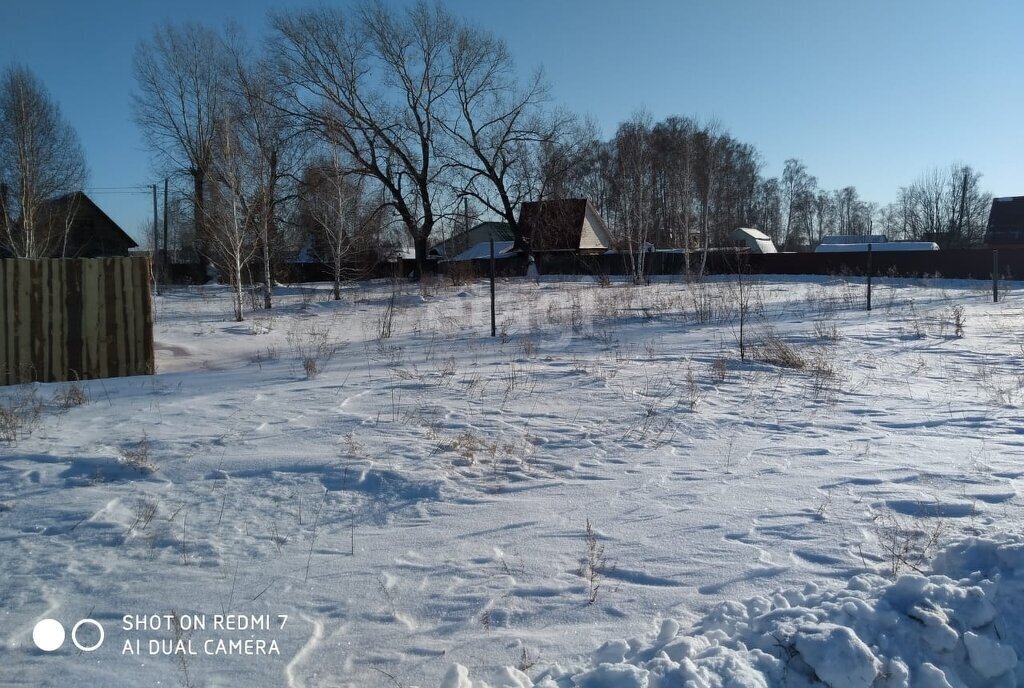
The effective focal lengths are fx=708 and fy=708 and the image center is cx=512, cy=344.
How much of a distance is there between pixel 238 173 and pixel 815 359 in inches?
654

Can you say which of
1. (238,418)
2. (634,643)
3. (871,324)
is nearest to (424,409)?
(238,418)

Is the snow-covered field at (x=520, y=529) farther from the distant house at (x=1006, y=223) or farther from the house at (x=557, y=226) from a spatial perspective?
the distant house at (x=1006, y=223)

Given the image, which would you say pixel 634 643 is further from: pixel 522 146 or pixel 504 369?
pixel 522 146

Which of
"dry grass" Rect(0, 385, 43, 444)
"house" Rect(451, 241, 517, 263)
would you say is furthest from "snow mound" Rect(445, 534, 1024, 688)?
"house" Rect(451, 241, 517, 263)

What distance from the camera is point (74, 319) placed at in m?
9.44

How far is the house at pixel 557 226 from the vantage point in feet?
127

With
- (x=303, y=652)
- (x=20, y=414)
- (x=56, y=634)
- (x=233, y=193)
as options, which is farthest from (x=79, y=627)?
(x=233, y=193)

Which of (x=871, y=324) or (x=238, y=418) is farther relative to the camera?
(x=871, y=324)

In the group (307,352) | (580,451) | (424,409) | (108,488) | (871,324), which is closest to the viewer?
(108,488)

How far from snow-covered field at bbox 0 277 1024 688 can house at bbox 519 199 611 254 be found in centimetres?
3086

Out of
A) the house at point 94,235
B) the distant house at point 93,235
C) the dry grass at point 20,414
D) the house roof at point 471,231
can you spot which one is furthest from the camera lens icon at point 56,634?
the house at point 94,235

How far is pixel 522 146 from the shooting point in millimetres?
36688

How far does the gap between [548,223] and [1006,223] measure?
32.6 m

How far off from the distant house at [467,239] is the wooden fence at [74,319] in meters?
23.8
